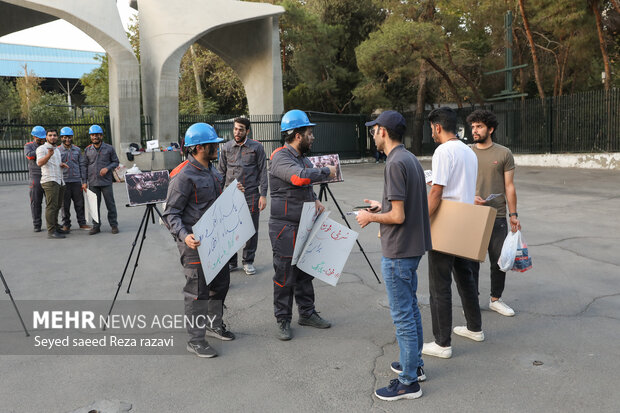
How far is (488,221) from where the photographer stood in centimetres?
375

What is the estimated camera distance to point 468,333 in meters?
4.41

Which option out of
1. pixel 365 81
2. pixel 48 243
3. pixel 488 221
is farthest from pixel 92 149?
pixel 365 81

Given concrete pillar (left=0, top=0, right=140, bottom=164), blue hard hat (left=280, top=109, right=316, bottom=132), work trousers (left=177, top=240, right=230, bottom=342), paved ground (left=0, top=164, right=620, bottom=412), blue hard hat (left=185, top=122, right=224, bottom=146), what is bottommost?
paved ground (left=0, top=164, right=620, bottom=412)

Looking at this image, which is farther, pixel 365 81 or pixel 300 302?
pixel 365 81

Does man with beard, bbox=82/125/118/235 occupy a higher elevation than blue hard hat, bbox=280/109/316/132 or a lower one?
lower

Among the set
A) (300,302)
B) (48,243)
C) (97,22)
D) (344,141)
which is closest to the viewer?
(300,302)

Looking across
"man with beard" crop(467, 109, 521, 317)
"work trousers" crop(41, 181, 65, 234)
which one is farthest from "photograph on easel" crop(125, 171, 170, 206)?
"work trousers" crop(41, 181, 65, 234)

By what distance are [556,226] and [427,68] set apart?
17.8 m

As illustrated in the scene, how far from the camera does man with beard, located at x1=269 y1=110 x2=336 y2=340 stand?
4.50m

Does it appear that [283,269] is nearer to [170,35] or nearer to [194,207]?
[194,207]

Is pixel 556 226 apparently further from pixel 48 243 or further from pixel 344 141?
pixel 344 141

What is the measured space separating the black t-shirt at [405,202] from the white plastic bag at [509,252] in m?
1.68

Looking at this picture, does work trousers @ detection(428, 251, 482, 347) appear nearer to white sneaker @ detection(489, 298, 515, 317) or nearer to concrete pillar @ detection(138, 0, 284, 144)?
white sneaker @ detection(489, 298, 515, 317)

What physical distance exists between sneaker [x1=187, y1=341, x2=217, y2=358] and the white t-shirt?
226 centimetres
